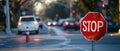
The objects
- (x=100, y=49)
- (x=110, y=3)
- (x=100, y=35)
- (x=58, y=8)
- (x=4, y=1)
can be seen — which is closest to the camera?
(x=100, y=35)

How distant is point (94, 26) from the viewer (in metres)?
Answer: 10.2

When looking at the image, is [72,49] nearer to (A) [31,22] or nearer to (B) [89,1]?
(A) [31,22]

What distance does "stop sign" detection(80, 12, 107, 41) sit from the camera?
1009 centimetres

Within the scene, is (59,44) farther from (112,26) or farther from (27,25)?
(112,26)

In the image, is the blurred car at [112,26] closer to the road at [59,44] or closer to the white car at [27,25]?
the white car at [27,25]

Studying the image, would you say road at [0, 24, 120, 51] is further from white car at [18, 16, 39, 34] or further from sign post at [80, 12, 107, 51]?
sign post at [80, 12, 107, 51]

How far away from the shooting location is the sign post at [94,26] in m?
10.1

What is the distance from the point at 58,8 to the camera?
395 feet

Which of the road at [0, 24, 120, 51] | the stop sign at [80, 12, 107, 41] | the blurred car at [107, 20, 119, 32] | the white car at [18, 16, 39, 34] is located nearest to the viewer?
the stop sign at [80, 12, 107, 41]

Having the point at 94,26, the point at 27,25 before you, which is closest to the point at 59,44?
the point at 27,25

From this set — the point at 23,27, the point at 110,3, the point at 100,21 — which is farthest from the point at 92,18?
the point at 110,3

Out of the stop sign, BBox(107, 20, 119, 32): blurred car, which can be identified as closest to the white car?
BBox(107, 20, 119, 32): blurred car

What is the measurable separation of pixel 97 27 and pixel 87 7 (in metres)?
49.3

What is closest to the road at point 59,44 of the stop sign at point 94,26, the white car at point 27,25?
the white car at point 27,25
